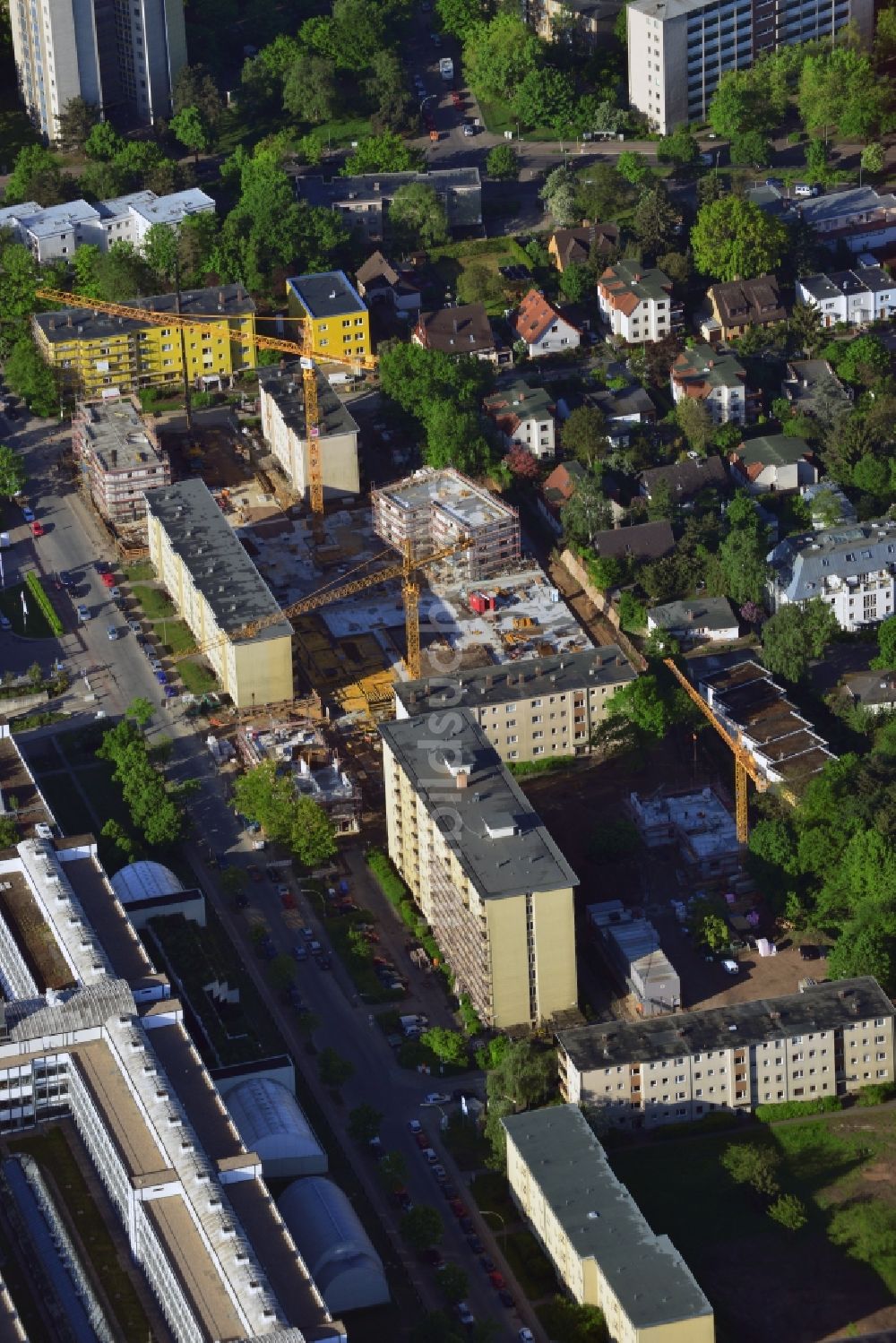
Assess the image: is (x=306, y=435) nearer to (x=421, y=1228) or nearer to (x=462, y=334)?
(x=462, y=334)

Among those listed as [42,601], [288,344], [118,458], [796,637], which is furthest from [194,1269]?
[288,344]

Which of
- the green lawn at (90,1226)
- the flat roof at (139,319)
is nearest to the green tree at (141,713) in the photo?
the flat roof at (139,319)

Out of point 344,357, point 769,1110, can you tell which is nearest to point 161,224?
point 344,357

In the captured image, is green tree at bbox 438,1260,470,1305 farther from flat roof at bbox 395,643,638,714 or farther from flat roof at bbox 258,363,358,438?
flat roof at bbox 258,363,358,438

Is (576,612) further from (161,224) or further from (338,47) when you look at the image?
(338,47)

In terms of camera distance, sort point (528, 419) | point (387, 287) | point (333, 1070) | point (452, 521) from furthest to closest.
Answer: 1. point (387, 287)
2. point (528, 419)
3. point (452, 521)
4. point (333, 1070)

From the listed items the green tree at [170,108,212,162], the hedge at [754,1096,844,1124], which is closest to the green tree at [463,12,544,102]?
the green tree at [170,108,212,162]
